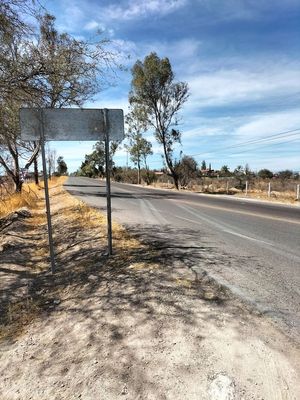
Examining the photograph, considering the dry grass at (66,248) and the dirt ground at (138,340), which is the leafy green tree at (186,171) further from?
the dirt ground at (138,340)

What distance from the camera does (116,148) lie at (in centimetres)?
7462

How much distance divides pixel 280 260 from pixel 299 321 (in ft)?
8.95

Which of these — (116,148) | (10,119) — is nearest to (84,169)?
(116,148)

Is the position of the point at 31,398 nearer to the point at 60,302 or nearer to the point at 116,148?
the point at 60,302

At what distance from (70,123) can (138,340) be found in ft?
12.7

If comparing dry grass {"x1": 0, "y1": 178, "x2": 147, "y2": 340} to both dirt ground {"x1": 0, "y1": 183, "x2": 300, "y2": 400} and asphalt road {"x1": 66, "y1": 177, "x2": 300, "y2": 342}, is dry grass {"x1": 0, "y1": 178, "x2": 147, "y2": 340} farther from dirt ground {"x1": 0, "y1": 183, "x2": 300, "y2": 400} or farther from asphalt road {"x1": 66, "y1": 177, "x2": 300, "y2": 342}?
asphalt road {"x1": 66, "y1": 177, "x2": 300, "y2": 342}

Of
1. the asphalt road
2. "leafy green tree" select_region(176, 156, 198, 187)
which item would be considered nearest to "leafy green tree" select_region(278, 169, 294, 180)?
"leafy green tree" select_region(176, 156, 198, 187)

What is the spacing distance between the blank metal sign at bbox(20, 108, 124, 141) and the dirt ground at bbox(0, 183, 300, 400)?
219 centimetres

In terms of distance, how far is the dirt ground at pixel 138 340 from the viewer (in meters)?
2.96

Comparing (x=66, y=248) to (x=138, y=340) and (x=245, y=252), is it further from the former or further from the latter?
(x=138, y=340)

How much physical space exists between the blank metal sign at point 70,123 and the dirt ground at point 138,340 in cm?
219

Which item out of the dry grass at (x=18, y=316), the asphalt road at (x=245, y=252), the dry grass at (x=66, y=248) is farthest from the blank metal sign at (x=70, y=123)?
the dry grass at (x=18, y=316)

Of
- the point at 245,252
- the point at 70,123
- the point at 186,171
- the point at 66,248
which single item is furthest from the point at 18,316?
the point at 186,171

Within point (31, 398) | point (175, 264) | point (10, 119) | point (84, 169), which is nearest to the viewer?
point (31, 398)
